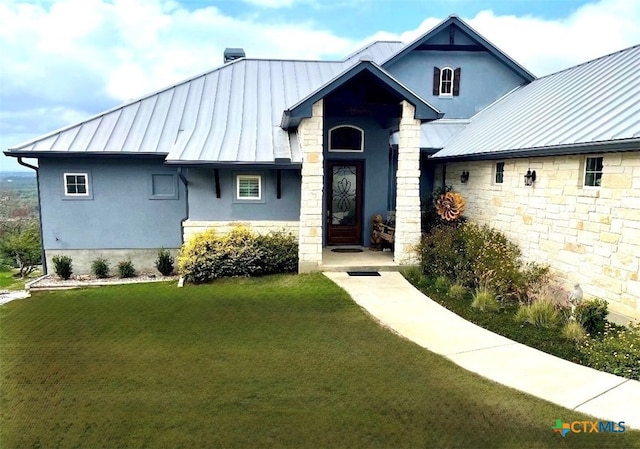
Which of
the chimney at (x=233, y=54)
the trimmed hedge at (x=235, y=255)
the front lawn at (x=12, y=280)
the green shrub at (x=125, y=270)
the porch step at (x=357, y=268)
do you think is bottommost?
the front lawn at (x=12, y=280)

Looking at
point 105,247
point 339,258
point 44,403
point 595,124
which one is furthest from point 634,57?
point 105,247

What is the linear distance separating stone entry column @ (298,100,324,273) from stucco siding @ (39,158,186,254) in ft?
14.3

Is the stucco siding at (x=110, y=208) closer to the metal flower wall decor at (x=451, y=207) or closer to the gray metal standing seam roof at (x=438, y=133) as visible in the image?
the gray metal standing seam roof at (x=438, y=133)

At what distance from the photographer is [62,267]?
11.5 meters

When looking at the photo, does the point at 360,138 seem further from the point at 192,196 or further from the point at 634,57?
the point at 634,57

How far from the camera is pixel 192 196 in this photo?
11.2 meters

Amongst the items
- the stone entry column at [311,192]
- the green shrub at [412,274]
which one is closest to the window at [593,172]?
the green shrub at [412,274]

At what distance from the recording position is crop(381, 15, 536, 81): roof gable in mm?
14203

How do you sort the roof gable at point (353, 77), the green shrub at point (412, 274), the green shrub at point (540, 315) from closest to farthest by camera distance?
the green shrub at point (540, 315), the roof gable at point (353, 77), the green shrub at point (412, 274)

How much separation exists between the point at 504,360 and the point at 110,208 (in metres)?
10.9

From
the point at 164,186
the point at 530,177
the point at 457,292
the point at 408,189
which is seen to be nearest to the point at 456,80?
the point at 408,189

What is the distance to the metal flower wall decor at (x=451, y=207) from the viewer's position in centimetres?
1114

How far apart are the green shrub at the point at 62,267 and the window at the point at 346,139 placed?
7.98 meters

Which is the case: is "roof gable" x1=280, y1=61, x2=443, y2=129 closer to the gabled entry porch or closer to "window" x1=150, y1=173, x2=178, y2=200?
the gabled entry porch
